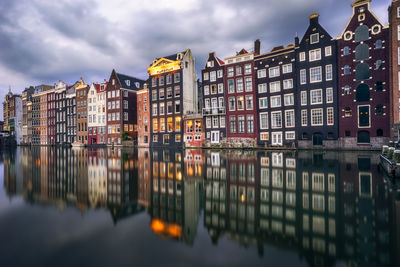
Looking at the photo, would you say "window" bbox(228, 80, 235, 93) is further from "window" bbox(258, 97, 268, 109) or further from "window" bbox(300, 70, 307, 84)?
"window" bbox(300, 70, 307, 84)

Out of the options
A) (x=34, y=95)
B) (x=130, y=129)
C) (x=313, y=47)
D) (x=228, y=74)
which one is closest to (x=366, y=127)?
(x=313, y=47)

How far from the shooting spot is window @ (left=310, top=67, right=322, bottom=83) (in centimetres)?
4153

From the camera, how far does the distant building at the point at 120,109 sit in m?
67.9

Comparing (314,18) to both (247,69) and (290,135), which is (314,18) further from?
(290,135)

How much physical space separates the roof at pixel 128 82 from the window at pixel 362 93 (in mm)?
57661

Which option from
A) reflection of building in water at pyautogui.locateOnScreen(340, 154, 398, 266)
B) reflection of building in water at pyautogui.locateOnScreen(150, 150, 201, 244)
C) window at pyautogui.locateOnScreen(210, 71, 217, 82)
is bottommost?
reflection of building in water at pyautogui.locateOnScreen(150, 150, 201, 244)

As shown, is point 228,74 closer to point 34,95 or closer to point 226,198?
point 226,198

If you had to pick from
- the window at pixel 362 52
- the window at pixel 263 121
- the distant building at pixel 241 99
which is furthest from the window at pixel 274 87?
the window at pixel 362 52

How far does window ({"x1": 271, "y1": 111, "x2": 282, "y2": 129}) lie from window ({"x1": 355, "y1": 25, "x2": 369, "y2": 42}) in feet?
56.2

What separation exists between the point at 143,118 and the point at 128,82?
1478 centimetres

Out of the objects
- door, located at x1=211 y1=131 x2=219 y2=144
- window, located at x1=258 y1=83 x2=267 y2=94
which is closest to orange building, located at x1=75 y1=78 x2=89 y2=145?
door, located at x1=211 y1=131 x2=219 y2=144

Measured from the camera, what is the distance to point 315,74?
41938mm

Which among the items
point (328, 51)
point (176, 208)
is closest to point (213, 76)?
point (328, 51)

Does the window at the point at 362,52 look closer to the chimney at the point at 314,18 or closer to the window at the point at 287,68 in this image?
the chimney at the point at 314,18
